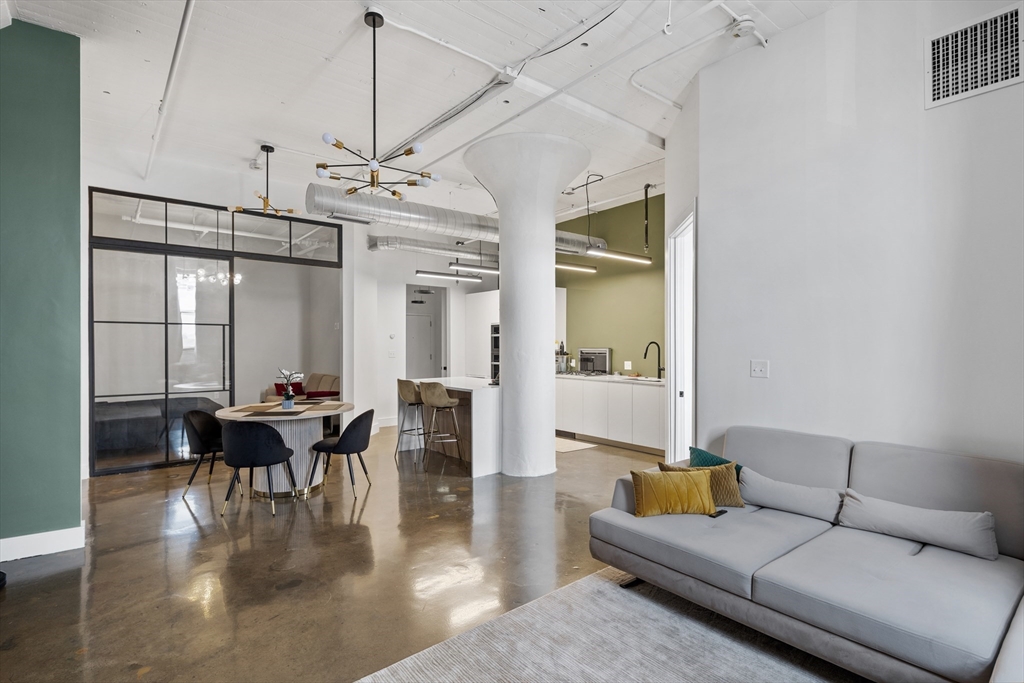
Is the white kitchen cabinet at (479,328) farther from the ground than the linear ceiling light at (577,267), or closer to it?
closer to it

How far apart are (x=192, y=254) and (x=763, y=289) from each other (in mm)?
6216

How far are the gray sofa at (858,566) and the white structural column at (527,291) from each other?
259 cm

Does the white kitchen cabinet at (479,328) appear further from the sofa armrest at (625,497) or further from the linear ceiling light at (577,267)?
the sofa armrest at (625,497)

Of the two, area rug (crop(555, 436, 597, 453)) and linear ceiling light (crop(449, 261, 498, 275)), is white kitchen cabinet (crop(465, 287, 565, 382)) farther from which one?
area rug (crop(555, 436, 597, 453))

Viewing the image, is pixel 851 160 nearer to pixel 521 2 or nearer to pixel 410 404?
pixel 521 2

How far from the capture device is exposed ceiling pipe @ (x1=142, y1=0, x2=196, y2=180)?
337 cm

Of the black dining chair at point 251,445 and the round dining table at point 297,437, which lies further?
the round dining table at point 297,437

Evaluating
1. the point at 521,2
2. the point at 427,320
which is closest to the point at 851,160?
the point at 521,2

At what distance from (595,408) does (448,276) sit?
3.74m

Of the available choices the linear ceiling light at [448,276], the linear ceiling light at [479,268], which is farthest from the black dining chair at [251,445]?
A: the linear ceiling light at [448,276]

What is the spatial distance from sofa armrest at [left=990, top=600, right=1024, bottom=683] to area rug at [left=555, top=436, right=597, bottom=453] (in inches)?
211

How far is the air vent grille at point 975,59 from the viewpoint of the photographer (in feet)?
8.63

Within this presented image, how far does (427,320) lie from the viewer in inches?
447

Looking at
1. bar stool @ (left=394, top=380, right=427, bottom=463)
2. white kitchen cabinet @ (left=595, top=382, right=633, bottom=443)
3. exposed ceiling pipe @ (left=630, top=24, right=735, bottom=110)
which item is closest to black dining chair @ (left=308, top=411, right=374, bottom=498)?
bar stool @ (left=394, top=380, right=427, bottom=463)
